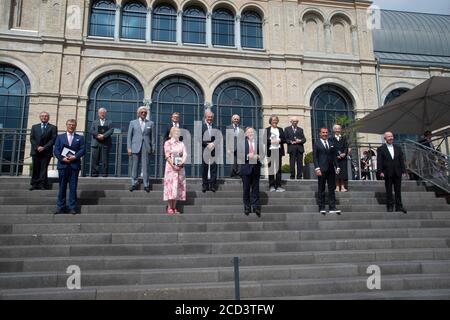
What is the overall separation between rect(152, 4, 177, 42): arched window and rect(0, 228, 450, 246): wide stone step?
14562mm

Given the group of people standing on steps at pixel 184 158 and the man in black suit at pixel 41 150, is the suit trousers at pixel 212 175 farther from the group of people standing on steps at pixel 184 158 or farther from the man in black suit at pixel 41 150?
the man in black suit at pixel 41 150

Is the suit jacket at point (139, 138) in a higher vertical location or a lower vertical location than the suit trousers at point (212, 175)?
higher

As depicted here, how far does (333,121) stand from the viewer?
63.8 ft

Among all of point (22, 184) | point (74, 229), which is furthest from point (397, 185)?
point (22, 184)

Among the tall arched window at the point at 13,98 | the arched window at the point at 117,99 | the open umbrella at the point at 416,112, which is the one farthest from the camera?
the arched window at the point at 117,99

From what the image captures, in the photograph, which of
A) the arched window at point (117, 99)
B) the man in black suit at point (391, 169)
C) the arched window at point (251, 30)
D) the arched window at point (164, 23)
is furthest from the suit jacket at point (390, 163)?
the arched window at point (164, 23)

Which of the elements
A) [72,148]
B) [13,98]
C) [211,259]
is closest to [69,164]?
[72,148]

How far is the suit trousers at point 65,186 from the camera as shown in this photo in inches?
288

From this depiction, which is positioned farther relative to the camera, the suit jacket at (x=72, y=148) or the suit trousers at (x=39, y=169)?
the suit trousers at (x=39, y=169)

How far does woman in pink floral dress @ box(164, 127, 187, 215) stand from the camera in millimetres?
7430

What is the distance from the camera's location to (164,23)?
19047mm

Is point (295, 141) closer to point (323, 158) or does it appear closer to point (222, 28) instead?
point (323, 158)

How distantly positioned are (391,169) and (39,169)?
8434 millimetres

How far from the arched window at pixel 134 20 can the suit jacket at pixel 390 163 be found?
557 inches
